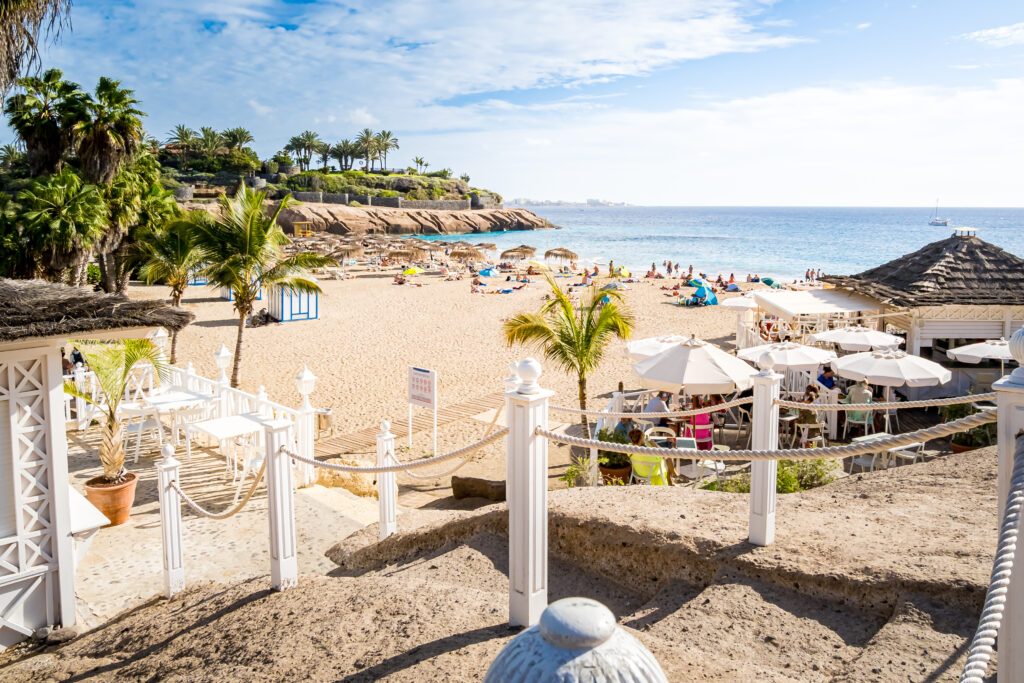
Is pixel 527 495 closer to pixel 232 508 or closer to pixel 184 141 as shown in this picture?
pixel 232 508

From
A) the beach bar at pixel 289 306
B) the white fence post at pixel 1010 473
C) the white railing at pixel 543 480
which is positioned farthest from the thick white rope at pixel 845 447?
the beach bar at pixel 289 306

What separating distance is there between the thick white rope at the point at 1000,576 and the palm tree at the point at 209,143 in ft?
332

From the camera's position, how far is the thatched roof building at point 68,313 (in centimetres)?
514

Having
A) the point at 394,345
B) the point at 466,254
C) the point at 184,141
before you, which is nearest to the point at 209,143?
the point at 184,141

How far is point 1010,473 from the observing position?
7.13 ft

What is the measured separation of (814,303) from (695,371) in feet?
24.5

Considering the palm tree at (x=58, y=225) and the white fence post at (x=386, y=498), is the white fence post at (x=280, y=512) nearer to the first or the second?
the white fence post at (x=386, y=498)

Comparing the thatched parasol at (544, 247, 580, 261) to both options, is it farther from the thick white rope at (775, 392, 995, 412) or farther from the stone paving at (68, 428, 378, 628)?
the thick white rope at (775, 392, 995, 412)

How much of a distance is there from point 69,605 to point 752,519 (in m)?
5.20

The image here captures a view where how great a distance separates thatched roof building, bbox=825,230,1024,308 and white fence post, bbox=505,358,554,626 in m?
12.9

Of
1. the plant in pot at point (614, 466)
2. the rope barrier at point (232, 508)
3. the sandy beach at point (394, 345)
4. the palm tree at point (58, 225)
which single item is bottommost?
the sandy beach at point (394, 345)

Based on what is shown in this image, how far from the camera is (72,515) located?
20.3 feet

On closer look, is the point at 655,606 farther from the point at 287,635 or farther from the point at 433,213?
the point at 433,213

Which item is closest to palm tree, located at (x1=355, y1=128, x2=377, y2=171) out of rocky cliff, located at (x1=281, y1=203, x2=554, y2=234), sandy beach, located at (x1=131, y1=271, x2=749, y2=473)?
rocky cliff, located at (x1=281, y1=203, x2=554, y2=234)
